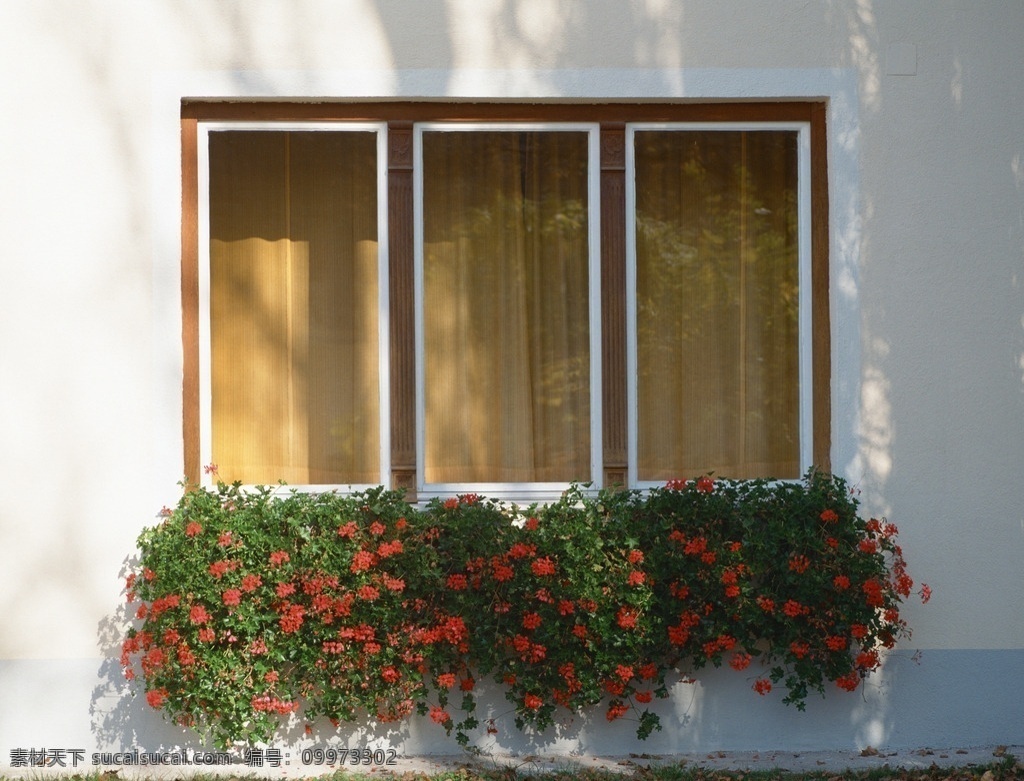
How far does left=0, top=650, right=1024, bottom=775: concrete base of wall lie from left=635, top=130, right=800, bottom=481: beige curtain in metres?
1.16

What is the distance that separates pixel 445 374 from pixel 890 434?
226cm

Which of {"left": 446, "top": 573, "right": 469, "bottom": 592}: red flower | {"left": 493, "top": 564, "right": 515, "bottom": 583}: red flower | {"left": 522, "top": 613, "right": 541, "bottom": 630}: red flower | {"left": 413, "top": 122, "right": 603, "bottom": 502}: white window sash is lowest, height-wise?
{"left": 522, "top": 613, "right": 541, "bottom": 630}: red flower

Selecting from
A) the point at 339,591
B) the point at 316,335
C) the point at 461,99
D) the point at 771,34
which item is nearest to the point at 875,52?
the point at 771,34

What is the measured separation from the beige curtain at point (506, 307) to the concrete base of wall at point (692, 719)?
4.19 ft

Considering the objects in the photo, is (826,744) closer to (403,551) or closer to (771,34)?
(403,551)

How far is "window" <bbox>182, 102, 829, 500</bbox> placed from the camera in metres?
6.10

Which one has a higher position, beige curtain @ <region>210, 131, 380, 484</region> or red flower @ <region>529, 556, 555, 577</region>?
beige curtain @ <region>210, 131, 380, 484</region>

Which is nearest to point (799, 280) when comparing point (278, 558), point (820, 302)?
point (820, 302)

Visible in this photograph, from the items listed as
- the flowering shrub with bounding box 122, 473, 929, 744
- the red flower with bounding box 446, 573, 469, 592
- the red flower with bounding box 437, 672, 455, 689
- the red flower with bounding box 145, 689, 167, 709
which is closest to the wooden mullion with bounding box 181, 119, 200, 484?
the flowering shrub with bounding box 122, 473, 929, 744

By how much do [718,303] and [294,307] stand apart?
2.21 m

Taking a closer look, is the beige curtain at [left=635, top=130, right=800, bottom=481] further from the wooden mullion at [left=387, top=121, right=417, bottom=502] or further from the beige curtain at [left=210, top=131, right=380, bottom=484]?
the beige curtain at [left=210, top=131, right=380, bottom=484]

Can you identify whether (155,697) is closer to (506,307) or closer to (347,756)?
(347,756)

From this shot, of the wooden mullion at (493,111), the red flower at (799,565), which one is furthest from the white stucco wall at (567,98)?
the red flower at (799,565)

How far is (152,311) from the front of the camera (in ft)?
19.2
